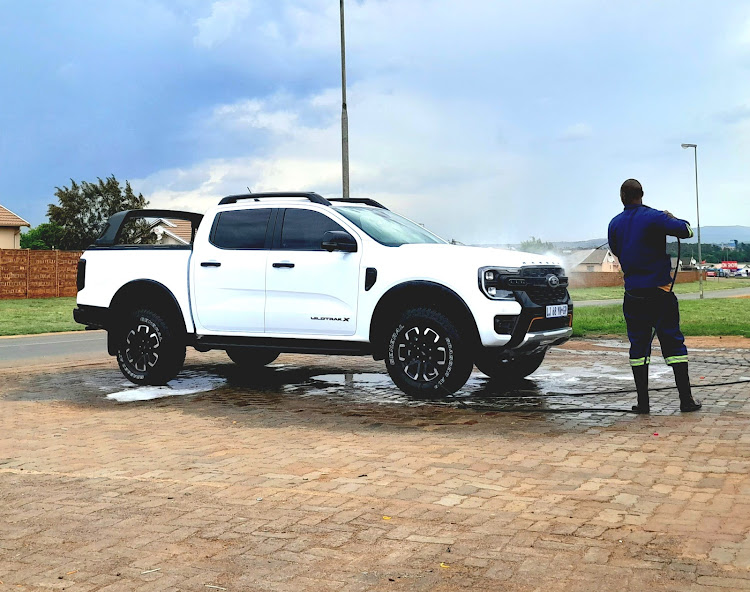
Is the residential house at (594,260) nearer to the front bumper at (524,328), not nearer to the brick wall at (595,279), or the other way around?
the brick wall at (595,279)

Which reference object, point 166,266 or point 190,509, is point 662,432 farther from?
point 166,266

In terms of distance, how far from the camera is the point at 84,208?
212ft

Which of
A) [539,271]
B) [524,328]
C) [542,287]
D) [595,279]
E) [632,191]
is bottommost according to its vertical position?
[595,279]

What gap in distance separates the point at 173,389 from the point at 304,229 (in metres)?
2.39

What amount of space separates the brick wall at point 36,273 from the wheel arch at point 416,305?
32.0m

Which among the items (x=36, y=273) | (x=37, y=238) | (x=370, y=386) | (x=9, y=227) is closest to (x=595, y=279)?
(x=9, y=227)

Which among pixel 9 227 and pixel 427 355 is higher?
pixel 9 227

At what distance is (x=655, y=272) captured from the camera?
817 centimetres

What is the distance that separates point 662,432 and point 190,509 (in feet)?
12.5

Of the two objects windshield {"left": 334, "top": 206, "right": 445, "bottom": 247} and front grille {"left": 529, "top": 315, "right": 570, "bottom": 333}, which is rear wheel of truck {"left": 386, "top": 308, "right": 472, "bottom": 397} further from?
windshield {"left": 334, "top": 206, "right": 445, "bottom": 247}

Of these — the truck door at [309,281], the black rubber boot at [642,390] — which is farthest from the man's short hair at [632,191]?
the truck door at [309,281]

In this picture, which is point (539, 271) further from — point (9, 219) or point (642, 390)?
point (9, 219)

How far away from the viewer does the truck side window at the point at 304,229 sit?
32.2ft

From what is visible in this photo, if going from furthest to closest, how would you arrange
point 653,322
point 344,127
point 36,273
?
point 36,273 → point 344,127 → point 653,322
